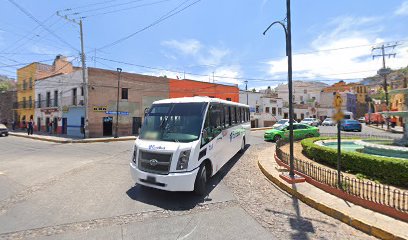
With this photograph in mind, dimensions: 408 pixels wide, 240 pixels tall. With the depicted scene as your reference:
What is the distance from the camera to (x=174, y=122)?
263 inches

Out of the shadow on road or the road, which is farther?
the shadow on road

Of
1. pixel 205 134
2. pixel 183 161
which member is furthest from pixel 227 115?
pixel 183 161

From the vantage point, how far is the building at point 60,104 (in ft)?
82.5

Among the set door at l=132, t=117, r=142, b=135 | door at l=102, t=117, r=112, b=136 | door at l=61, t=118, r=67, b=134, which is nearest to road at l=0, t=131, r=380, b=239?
door at l=102, t=117, r=112, b=136

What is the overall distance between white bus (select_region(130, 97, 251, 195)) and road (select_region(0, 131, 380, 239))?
561 mm

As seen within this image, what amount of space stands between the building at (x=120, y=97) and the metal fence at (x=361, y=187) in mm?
18630

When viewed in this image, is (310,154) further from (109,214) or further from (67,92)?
(67,92)

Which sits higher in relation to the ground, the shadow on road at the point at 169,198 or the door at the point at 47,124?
the door at the point at 47,124

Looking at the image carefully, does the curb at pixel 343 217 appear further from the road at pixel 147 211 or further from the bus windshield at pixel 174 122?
the bus windshield at pixel 174 122

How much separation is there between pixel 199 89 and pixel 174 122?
2716cm

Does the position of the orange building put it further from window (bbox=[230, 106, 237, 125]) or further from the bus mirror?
the bus mirror

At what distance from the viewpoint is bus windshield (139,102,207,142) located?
633cm

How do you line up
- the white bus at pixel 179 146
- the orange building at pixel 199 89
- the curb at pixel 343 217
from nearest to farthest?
the curb at pixel 343 217 → the white bus at pixel 179 146 → the orange building at pixel 199 89

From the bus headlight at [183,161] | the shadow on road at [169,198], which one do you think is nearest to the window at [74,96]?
the shadow on road at [169,198]
